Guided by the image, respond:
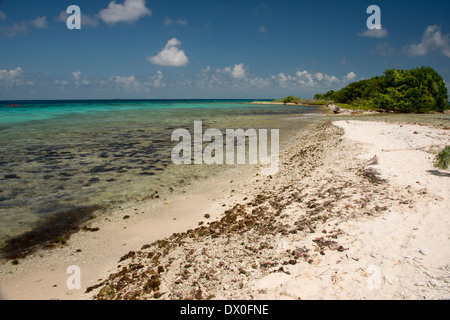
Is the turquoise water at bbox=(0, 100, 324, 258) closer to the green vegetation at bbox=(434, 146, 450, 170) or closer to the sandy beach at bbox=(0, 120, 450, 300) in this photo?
the sandy beach at bbox=(0, 120, 450, 300)

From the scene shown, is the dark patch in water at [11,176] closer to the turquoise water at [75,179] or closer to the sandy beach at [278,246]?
the turquoise water at [75,179]

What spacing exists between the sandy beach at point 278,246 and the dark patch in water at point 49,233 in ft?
1.17

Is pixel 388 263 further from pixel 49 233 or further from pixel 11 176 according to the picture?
pixel 11 176

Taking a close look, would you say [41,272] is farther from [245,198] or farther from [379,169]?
[379,169]

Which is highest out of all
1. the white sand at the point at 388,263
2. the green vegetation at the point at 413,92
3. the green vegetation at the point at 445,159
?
the green vegetation at the point at 413,92

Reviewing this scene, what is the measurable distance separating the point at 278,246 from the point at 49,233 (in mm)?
6577

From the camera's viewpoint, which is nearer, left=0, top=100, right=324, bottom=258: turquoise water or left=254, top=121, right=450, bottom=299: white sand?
left=254, top=121, right=450, bottom=299: white sand

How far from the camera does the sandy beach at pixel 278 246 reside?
170 inches

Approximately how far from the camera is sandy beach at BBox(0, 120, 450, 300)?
432 cm

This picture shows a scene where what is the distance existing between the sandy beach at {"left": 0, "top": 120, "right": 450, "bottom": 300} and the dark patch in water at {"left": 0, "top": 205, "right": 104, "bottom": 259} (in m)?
0.36

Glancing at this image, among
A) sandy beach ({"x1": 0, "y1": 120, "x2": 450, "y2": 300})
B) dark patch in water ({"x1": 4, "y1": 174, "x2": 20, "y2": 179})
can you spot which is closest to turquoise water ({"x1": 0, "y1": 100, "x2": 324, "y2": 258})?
dark patch in water ({"x1": 4, "y1": 174, "x2": 20, "y2": 179})

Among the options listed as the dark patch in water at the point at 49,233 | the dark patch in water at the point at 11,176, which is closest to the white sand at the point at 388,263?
the dark patch in water at the point at 49,233
